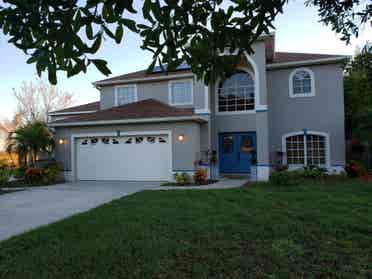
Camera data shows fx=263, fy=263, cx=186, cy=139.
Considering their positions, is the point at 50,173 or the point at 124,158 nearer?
the point at 50,173

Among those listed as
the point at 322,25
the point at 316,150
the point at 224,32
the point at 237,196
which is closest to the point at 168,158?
the point at 237,196

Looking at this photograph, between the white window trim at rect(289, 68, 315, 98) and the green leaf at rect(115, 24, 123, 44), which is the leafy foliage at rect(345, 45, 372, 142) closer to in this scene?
the white window trim at rect(289, 68, 315, 98)

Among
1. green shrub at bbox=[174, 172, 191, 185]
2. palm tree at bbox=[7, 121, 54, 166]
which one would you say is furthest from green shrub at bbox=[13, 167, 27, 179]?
green shrub at bbox=[174, 172, 191, 185]

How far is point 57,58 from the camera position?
197 centimetres

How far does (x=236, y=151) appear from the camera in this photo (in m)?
13.1

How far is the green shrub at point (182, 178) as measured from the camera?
424 inches

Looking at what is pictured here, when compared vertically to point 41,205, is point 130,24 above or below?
above

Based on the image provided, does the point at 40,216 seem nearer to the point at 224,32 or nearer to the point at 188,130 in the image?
the point at 224,32

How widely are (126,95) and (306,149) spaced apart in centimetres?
994

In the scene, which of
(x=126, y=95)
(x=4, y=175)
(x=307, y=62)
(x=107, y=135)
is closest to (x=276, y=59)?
(x=307, y=62)

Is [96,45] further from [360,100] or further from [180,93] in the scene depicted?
[360,100]

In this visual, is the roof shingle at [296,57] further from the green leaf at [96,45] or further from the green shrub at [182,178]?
the green leaf at [96,45]

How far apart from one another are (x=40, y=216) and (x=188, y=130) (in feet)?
22.0

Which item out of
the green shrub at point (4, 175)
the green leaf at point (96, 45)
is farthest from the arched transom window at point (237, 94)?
the green leaf at point (96, 45)
